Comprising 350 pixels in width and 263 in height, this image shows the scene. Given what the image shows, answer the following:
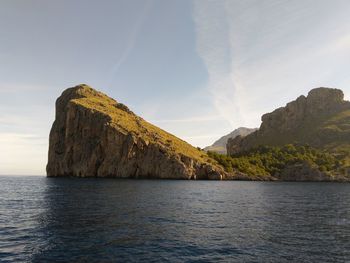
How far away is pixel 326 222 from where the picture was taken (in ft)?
171

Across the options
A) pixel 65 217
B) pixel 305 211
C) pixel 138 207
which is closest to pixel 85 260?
pixel 65 217

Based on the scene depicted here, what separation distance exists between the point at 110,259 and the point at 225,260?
10.5m

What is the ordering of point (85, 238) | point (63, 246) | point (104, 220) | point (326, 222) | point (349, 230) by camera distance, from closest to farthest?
point (63, 246) → point (85, 238) → point (349, 230) → point (104, 220) → point (326, 222)

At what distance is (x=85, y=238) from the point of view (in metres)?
37.2

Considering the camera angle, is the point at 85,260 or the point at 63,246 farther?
the point at 63,246

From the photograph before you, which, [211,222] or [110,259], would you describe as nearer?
[110,259]

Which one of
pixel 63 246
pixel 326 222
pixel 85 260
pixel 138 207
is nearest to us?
pixel 85 260

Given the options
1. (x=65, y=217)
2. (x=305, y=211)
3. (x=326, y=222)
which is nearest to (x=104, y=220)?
(x=65, y=217)

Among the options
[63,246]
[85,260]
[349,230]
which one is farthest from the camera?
[349,230]

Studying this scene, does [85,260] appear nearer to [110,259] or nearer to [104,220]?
[110,259]

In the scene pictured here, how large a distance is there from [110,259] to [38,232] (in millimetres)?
14820

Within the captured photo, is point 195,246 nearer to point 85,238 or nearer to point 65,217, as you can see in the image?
point 85,238

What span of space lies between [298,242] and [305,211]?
3032 centimetres

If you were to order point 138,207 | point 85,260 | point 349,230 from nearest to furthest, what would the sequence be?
point 85,260
point 349,230
point 138,207
